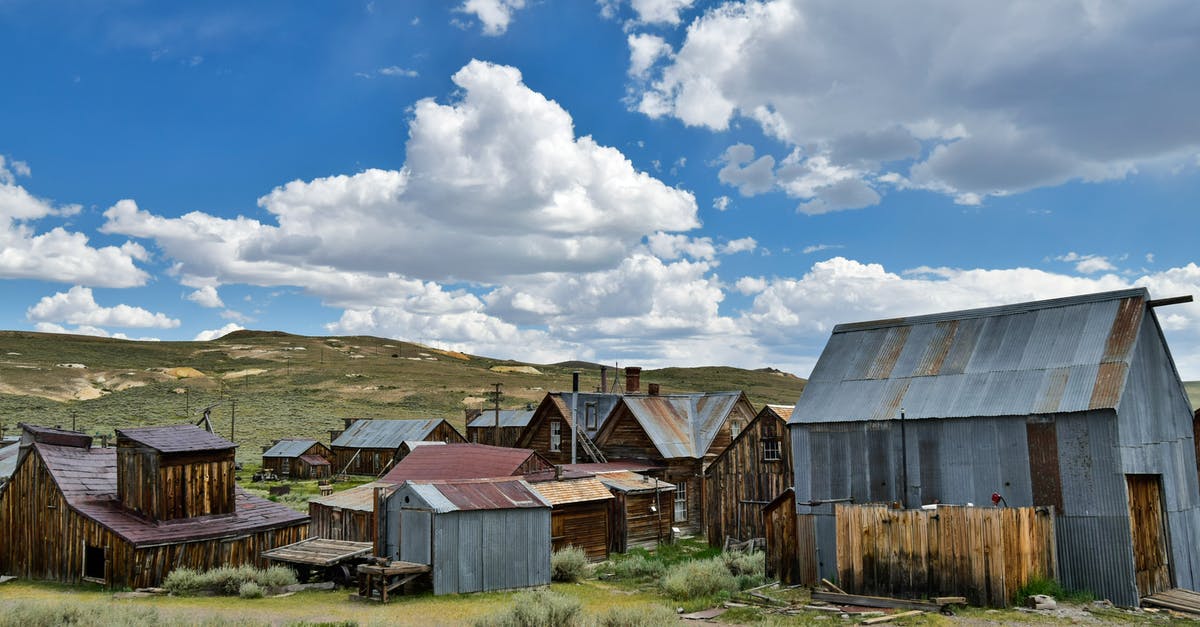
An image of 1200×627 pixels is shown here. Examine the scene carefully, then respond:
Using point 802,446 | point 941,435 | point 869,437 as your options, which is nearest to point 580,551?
point 802,446

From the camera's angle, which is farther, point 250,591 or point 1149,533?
point 250,591

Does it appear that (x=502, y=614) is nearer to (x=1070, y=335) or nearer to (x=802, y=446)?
(x=802, y=446)

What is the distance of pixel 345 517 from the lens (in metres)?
29.8

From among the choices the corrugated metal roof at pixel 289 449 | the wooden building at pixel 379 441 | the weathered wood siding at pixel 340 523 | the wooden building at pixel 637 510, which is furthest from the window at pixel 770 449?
the corrugated metal roof at pixel 289 449

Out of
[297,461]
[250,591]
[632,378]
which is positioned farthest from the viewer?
[297,461]

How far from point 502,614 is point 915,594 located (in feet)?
28.7

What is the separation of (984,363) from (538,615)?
13.4m

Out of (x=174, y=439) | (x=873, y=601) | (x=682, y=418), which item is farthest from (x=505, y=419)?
(x=873, y=601)

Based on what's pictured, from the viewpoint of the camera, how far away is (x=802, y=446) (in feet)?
80.0

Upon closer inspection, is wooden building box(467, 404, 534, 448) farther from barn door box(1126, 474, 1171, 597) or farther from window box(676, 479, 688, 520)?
barn door box(1126, 474, 1171, 597)

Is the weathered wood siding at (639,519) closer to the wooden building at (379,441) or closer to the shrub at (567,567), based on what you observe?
the shrub at (567,567)

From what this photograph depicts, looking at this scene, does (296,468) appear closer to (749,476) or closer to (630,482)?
(630,482)

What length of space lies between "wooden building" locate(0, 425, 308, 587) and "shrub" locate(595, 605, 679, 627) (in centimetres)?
1461

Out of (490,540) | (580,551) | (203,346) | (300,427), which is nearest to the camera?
(490,540)
